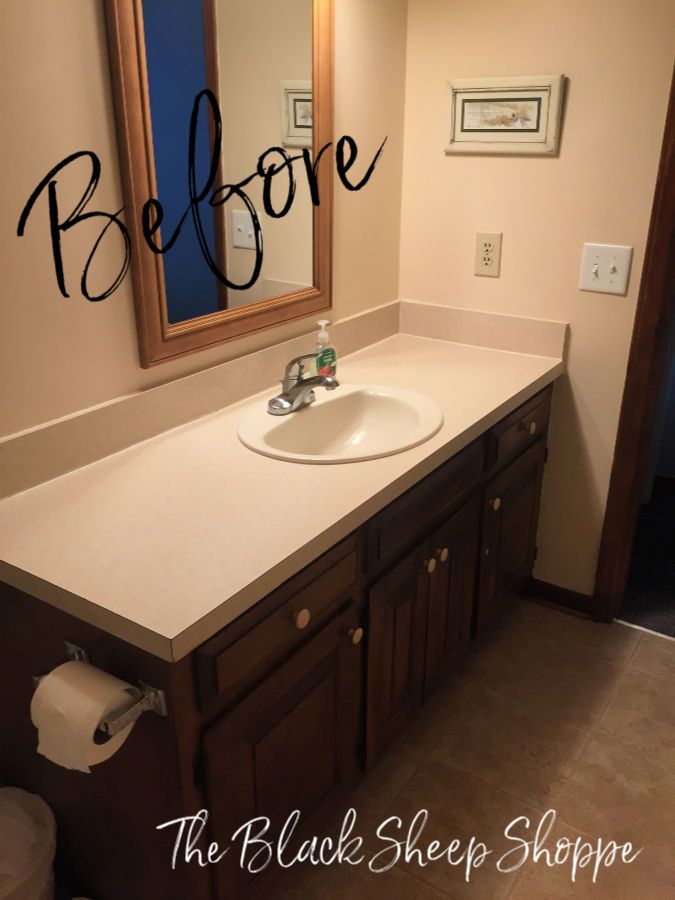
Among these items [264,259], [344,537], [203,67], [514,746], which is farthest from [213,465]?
[514,746]

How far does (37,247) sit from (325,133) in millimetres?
825

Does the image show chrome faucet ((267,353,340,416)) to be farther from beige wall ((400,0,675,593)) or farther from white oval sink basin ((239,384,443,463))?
beige wall ((400,0,675,593))

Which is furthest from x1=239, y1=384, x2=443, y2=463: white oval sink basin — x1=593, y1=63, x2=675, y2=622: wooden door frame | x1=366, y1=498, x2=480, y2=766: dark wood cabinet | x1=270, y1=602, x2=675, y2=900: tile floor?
x1=270, y1=602, x2=675, y2=900: tile floor

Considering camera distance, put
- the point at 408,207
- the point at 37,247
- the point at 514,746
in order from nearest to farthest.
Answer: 1. the point at 37,247
2. the point at 514,746
3. the point at 408,207

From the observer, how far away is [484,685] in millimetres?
2055

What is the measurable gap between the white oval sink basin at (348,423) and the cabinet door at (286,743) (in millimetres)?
416

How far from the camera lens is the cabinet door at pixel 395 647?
150 centimetres

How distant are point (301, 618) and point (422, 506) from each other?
1.41 ft

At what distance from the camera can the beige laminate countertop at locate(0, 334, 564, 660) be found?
3.45ft

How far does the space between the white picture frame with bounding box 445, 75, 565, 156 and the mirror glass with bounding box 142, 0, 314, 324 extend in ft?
1.56

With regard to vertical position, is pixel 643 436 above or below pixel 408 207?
below

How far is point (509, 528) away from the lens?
81.3 inches

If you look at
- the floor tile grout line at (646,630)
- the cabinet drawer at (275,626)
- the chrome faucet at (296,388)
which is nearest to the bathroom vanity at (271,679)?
the cabinet drawer at (275,626)

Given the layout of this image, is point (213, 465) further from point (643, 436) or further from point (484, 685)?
point (643, 436)
